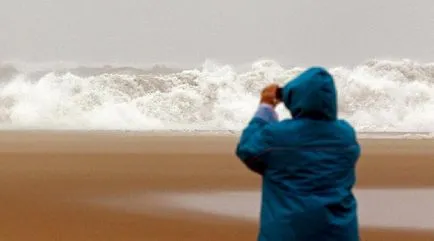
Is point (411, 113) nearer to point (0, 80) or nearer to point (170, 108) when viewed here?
point (170, 108)

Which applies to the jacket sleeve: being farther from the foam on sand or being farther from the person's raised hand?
the foam on sand

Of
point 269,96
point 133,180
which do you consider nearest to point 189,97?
point 133,180

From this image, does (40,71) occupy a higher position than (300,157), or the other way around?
(300,157)

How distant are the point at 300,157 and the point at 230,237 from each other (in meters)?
3.71

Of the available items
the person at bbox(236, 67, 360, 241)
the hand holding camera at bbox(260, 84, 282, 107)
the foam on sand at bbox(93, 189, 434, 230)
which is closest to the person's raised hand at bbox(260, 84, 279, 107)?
the hand holding camera at bbox(260, 84, 282, 107)

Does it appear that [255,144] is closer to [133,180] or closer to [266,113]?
[266,113]

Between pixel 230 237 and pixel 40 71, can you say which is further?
pixel 40 71

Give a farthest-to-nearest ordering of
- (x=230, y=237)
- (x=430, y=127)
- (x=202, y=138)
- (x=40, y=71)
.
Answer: (x=40, y=71) → (x=430, y=127) → (x=202, y=138) → (x=230, y=237)

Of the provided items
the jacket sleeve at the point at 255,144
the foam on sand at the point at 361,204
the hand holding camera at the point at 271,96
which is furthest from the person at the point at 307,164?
the foam on sand at the point at 361,204

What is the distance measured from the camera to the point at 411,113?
23.0 metres

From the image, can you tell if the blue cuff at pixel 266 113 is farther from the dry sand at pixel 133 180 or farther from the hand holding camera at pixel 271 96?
the dry sand at pixel 133 180

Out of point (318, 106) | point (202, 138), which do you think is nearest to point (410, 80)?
point (202, 138)

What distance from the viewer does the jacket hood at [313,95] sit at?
8.69ft

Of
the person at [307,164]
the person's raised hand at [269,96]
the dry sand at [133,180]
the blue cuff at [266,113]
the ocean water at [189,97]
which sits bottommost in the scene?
the ocean water at [189,97]
